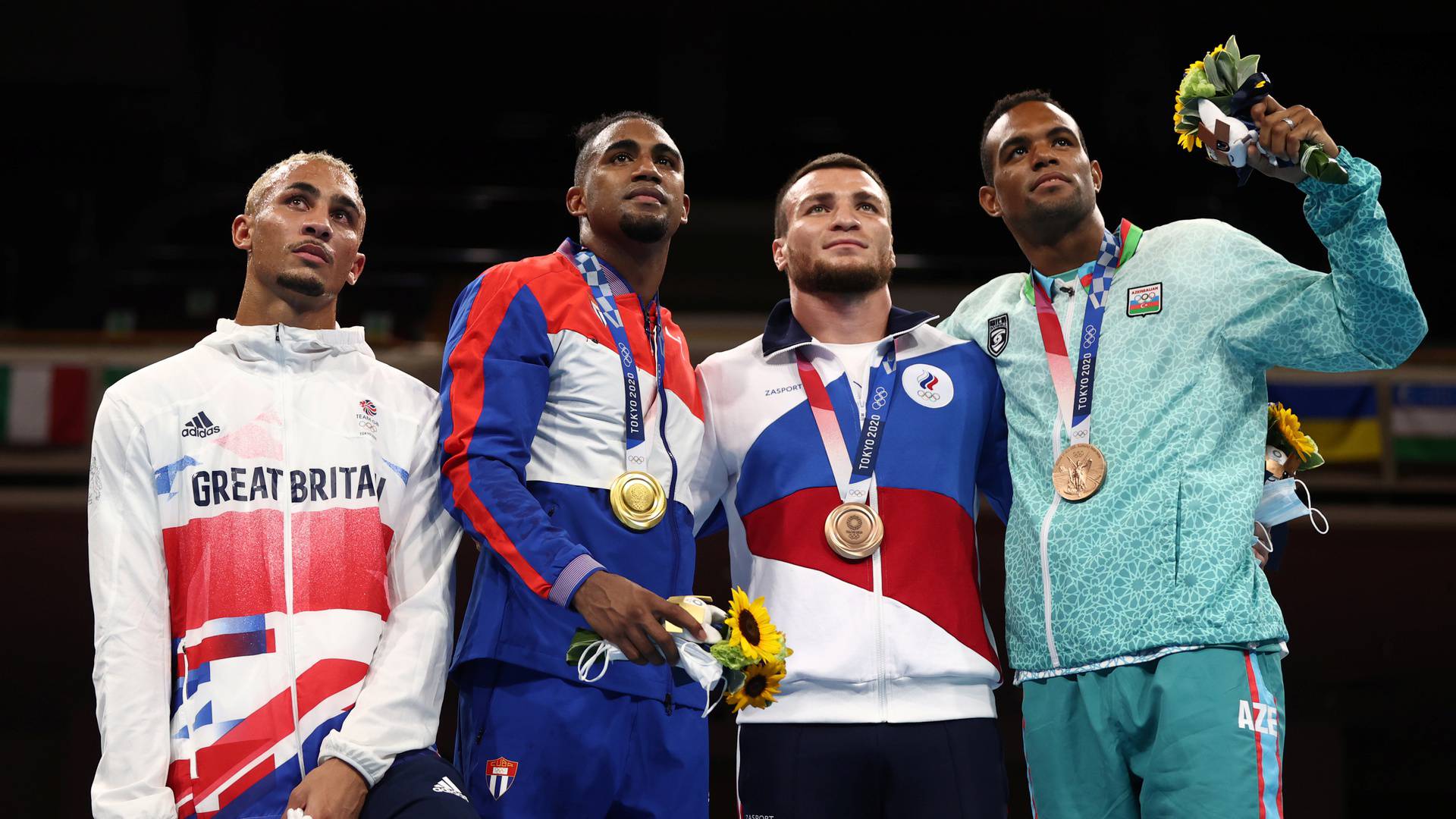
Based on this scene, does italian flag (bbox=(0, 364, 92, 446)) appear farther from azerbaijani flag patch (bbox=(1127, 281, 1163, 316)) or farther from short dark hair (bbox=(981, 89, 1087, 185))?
azerbaijani flag patch (bbox=(1127, 281, 1163, 316))

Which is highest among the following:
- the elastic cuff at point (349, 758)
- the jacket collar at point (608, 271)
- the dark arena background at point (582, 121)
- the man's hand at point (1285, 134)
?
the dark arena background at point (582, 121)

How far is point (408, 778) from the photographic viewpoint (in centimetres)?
→ 281

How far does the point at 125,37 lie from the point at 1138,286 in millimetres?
12541

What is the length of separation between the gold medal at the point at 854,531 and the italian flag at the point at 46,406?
266 inches

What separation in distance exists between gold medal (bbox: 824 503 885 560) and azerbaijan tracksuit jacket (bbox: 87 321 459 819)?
0.93 m

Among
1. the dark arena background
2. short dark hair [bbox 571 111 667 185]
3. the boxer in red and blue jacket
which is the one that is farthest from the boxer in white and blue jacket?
the dark arena background

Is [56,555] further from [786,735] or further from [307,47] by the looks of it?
[307,47]

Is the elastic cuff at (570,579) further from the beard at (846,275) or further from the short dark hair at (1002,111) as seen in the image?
the short dark hair at (1002,111)

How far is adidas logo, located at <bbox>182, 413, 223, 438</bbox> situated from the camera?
2990 mm

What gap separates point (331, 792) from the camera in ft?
8.91

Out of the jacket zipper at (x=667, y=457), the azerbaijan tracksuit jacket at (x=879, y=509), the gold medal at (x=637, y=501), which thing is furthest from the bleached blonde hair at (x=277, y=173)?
the azerbaijan tracksuit jacket at (x=879, y=509)

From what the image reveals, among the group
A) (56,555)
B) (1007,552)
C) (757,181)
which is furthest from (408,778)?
(757,181)

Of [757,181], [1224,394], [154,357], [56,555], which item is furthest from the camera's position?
[757,181]

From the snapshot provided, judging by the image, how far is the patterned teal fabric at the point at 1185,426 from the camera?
9.90ft
